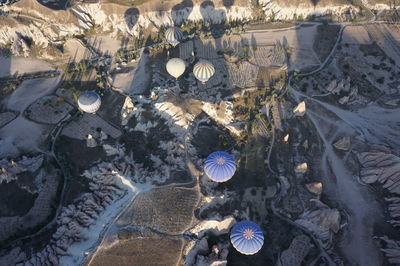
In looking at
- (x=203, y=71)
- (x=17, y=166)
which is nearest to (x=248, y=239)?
(x=203, y=71)

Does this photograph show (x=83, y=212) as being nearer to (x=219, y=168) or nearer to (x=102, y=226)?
(x=102, y=226)

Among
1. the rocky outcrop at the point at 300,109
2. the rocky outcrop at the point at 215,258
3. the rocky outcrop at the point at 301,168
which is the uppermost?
the rocky outcrop at the point at 300,109

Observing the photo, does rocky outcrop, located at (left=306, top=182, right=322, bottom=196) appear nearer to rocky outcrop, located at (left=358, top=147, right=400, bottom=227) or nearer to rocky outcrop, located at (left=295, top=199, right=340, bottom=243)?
rocky outcrop, located at (left=295, top=199, right=340, bottom=243)

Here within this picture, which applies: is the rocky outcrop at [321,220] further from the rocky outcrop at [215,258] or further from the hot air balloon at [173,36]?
the hot air balloon at [173,36]

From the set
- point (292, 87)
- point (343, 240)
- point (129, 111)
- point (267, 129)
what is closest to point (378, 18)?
point (292, 87)

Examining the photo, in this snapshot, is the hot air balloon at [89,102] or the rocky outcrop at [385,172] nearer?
the rocky outcrop at [385,172]

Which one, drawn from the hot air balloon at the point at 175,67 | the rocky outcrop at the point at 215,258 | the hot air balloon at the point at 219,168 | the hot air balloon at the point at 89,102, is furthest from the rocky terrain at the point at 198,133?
the hot air balloon at the point at 219,168
